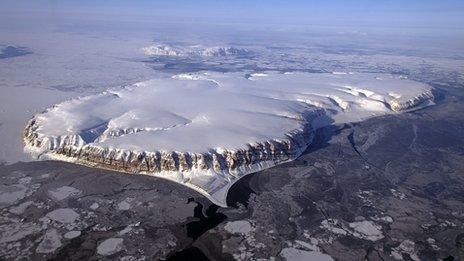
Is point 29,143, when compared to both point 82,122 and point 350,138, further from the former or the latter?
point 350,138

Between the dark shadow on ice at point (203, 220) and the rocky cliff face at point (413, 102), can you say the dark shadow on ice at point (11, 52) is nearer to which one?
→ the dark shadow on ice at point (203, 220)

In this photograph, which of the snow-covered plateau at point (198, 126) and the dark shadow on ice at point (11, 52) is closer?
the snow-covered plateau at point (198, 126)

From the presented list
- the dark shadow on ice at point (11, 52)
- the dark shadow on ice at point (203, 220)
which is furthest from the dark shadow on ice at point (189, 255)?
the dark shadow on ice at point (11, 52)

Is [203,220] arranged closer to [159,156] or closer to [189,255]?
[189,255]

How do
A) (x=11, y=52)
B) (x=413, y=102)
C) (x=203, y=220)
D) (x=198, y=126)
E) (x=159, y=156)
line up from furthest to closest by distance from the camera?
1. (x=11, y=52)
2. (x=413, y=102)
3. (x=198, y=126)
4. (x=159, y=156)
5. (x=203, y=220)

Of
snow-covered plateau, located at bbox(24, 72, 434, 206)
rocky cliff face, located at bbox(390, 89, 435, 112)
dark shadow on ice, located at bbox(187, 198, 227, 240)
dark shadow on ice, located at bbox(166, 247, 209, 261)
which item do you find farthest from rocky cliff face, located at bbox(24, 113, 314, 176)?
rocky cliff face, located at bbox(390, 89, 435, 112)

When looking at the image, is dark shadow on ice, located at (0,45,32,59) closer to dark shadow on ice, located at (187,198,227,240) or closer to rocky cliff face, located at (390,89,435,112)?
dark shadow on ice, located at (187,198,227,240)

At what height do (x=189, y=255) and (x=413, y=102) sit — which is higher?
(x=413, y=102)

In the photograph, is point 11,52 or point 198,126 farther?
point 11,52

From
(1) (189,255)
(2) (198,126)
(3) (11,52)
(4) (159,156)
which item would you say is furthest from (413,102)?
(3) (11,52)

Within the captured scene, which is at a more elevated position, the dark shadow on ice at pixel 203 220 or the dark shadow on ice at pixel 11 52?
the dark shadow on ice at pixel 203 220
